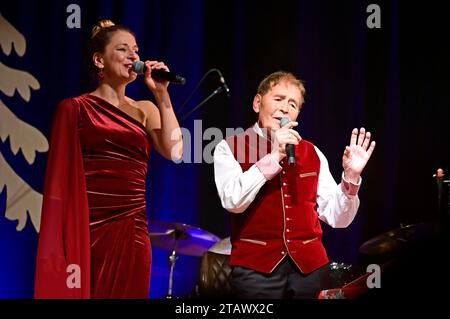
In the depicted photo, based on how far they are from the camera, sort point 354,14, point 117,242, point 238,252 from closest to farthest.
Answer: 1. point 117,242
2. point 238,252
3. point 354,14

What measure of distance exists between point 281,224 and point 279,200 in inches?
3.3

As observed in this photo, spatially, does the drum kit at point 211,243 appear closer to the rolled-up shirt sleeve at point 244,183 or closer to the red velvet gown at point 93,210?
the rolled-up shirt sleeve at point 244,183

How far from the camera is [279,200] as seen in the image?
1949 millimetres

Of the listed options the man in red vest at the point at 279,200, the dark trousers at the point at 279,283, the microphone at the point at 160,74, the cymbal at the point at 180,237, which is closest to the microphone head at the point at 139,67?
the microphone at the point at 160,74

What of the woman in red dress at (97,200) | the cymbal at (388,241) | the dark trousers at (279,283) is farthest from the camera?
the cymbal at (388,241)

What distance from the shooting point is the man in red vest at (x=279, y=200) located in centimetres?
186

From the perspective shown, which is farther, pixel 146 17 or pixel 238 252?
pixel 146 17

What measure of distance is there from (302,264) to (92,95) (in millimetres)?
879

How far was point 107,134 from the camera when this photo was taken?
1838 millimetres

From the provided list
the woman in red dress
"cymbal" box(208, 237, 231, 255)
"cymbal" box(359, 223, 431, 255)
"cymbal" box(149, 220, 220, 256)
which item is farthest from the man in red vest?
"cymbal" box(149, 220, 220, 256)

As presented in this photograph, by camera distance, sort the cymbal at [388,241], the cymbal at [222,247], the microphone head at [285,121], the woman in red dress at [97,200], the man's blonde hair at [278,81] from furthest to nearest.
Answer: the cymbal at [222,247]
the cymbal at [388,241]
the man's blonde hair at [278,81]
the microphone head at [285,121]
the woman in red dress at [97,200]

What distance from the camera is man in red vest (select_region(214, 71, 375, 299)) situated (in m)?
1.86

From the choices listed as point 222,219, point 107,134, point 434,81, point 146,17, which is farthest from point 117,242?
point 434,81

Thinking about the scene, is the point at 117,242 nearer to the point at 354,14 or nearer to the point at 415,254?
the point at 415,254
